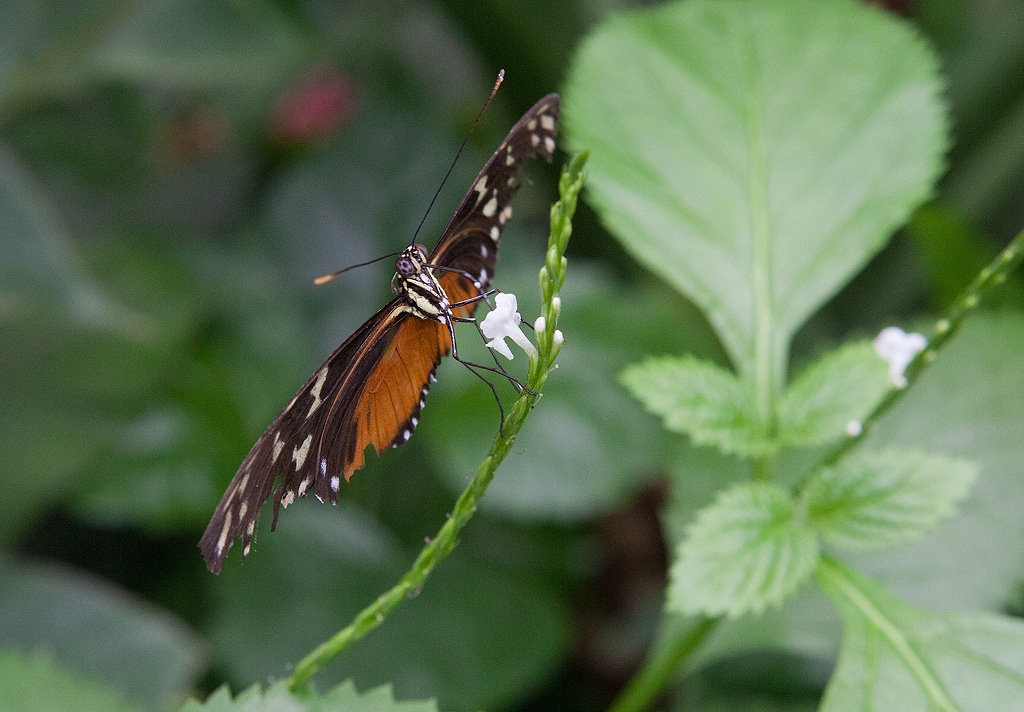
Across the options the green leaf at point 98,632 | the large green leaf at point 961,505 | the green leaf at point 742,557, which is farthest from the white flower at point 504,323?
the green leaf at point 98,632

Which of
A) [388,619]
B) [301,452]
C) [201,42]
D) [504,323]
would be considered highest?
[201,42]

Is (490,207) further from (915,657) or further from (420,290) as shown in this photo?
(915,657)

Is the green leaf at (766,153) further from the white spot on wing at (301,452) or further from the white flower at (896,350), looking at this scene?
the white spot on wing at (301,452)

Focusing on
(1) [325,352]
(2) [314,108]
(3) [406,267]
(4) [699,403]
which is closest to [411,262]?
(3) [406,267]

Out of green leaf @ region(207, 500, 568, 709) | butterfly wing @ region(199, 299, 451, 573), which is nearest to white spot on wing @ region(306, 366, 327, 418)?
butterfly wing @ region(199, 299, 451, 573)

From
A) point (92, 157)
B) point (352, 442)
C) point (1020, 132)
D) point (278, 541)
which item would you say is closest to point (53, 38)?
point (92, 157)

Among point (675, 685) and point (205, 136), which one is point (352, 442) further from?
point (205, 136)

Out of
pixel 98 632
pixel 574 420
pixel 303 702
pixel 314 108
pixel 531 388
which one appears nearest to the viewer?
pixel 531 388
